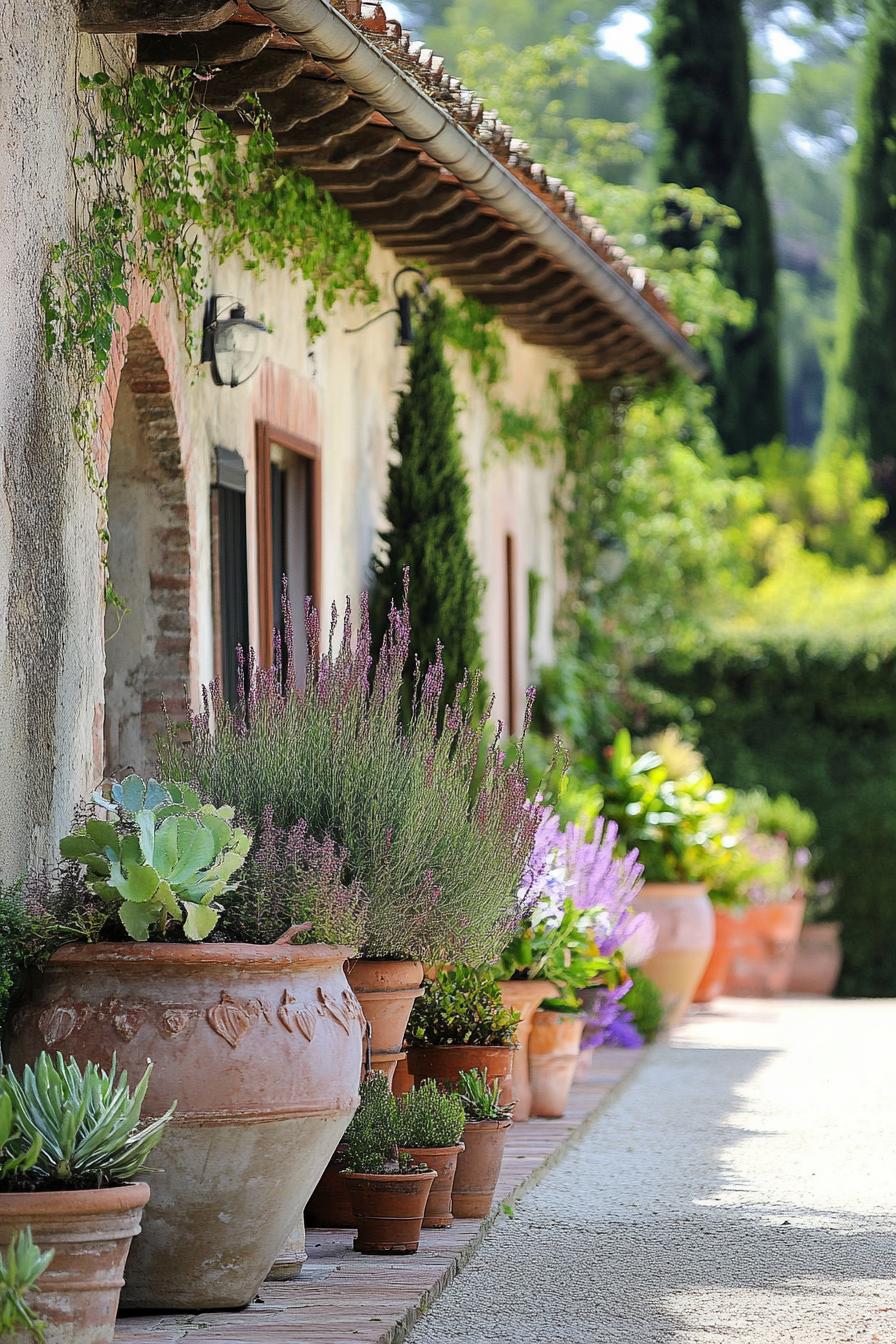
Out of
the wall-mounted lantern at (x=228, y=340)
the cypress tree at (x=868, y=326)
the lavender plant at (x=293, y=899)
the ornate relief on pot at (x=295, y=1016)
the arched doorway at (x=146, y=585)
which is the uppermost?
the cypress tree at (x=868, y=326)

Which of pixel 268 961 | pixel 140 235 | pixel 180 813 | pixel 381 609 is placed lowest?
pixel 268 961

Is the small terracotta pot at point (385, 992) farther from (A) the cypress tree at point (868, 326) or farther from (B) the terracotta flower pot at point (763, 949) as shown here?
(A) the cypress tree at point (868, 326)

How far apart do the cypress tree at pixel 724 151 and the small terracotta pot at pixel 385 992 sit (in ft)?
53.3

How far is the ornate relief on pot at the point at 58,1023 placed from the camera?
4262 mm

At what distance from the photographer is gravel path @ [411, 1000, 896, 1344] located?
182 inches

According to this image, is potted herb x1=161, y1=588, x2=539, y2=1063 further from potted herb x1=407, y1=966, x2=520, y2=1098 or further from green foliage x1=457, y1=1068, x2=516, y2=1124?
potted herb x1=407, y1=966, x2=520, y2=1098

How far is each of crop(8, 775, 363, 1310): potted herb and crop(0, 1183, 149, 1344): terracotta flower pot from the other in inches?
17.3

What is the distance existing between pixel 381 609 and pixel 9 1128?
5.31 metres

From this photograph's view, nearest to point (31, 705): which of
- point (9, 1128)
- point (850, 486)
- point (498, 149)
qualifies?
point (9, 1128)

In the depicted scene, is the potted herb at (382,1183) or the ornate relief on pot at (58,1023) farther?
the potted herb at (382,1183)

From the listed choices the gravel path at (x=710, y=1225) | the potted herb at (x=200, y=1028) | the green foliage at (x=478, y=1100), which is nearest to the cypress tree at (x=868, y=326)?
the gravel path at (x=710, y=1225)

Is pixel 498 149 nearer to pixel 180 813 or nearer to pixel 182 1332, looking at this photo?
pixel 180 813

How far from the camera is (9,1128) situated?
373 cm

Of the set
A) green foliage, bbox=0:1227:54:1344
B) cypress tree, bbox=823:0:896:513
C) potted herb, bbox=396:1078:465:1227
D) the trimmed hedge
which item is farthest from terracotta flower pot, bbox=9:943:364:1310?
cypress tree, bbox=823:0:896:513
